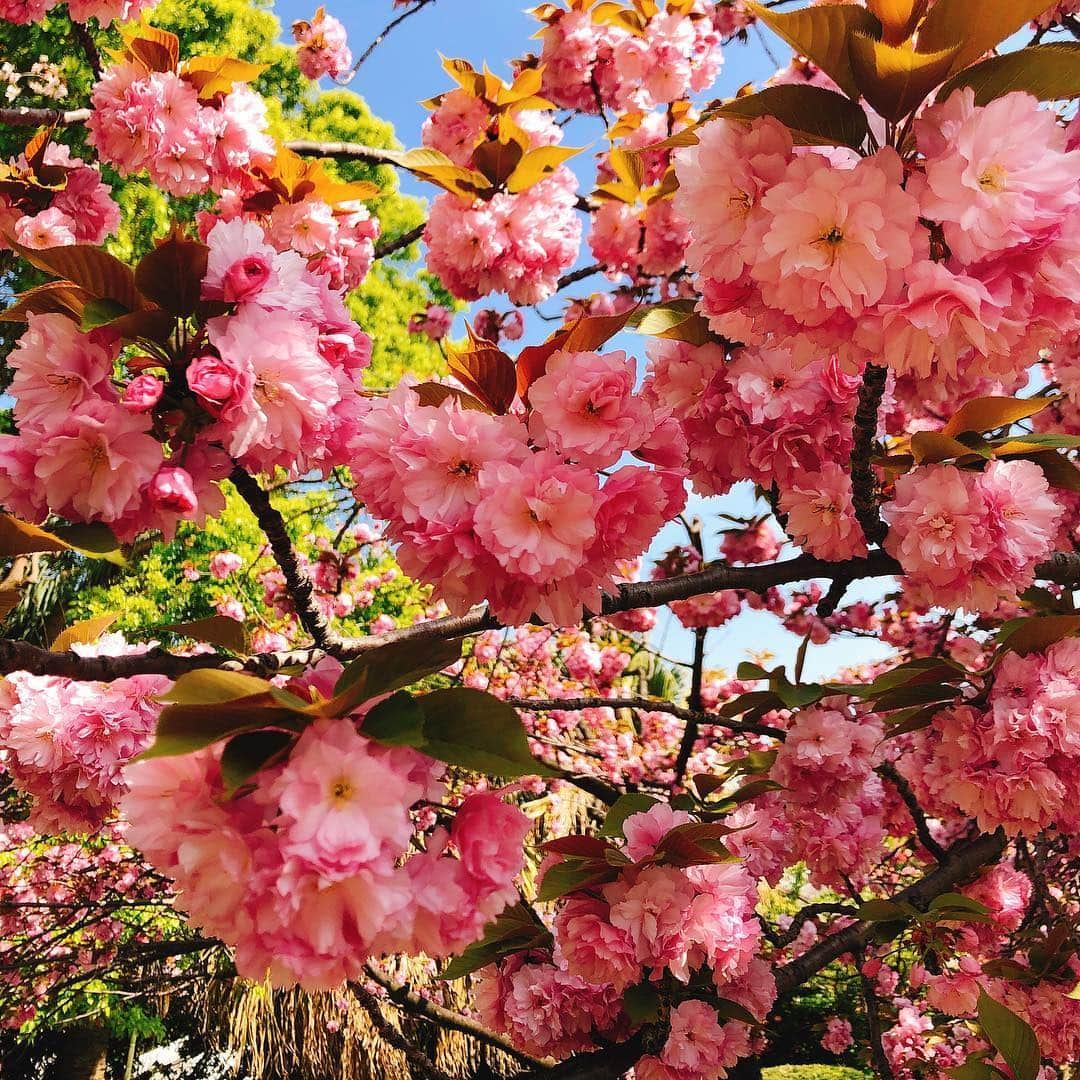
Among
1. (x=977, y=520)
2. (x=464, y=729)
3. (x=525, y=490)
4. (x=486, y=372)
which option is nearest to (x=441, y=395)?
(x=486, y=372)

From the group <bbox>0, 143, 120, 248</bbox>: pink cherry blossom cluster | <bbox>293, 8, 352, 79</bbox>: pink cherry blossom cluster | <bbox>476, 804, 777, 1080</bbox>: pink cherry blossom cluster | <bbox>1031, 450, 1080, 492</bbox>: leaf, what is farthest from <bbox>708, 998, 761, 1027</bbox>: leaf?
<bbox>293, 8, 352, 79</bbox>: pink cherry blossom cluster

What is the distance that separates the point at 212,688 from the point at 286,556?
0.61m

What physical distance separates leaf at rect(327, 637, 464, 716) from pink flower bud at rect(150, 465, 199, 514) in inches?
14.5

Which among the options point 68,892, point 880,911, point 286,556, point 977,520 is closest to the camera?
point 977,520

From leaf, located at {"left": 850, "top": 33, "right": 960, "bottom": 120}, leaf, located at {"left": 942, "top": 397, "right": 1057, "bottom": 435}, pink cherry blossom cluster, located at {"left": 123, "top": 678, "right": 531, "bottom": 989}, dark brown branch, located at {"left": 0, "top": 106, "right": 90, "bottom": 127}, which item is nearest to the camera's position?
pink cherry blossom cluster, located at {"left": 123, "top": 678, "right": 531, "bottom": 989}

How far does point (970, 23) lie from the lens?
71 centimetres

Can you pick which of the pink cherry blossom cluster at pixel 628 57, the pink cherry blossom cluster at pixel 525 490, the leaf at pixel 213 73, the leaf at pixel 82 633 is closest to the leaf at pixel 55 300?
the pink cherry blossom cluster at pixel 525 490

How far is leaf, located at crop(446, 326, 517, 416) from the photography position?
953 mm

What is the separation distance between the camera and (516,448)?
908mm

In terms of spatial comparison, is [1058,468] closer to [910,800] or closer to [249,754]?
[249,754]

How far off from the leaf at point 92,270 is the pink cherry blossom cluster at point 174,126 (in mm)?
1211

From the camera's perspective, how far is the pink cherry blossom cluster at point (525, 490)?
85cm

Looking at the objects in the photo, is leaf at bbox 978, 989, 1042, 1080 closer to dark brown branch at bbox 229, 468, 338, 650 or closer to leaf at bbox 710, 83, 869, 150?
dark brown branch at bbox 229, 468, 338, 650

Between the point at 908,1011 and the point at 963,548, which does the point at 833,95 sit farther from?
the point at 908,1011
